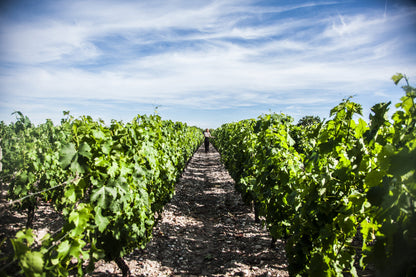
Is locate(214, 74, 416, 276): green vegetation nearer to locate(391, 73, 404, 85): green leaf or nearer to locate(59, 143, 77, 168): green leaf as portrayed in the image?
locate(391, 73, 404, 85): green leaf

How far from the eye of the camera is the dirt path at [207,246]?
12.9 feet

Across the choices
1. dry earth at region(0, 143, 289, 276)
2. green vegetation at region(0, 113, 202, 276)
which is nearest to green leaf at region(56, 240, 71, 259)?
green vegetation at region(0, 113, 202, 276)

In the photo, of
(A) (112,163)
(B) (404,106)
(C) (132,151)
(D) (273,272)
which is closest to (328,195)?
(B) (404,106)

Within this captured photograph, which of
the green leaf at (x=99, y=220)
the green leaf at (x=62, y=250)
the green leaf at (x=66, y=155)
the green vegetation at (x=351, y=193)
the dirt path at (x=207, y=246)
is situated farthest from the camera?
the dirt path at (x=207, y=246)

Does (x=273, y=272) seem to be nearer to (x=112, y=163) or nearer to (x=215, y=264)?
(x=215, y=264)

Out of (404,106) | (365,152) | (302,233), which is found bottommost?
(302,233)

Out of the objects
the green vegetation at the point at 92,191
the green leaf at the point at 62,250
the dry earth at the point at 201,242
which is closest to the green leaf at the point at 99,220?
the green vegetation at the point at 92,191

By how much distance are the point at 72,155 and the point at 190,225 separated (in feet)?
13.5

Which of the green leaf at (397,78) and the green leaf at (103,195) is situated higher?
the green leaf at (397,78)

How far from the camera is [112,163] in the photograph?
296cm

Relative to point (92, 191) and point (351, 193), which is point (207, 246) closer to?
point (92, 191)

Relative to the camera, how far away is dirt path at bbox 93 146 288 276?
12.9ft

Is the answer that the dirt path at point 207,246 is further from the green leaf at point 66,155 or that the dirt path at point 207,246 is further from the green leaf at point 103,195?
the green leaf at point 66,155

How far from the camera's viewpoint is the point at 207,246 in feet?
16.0
